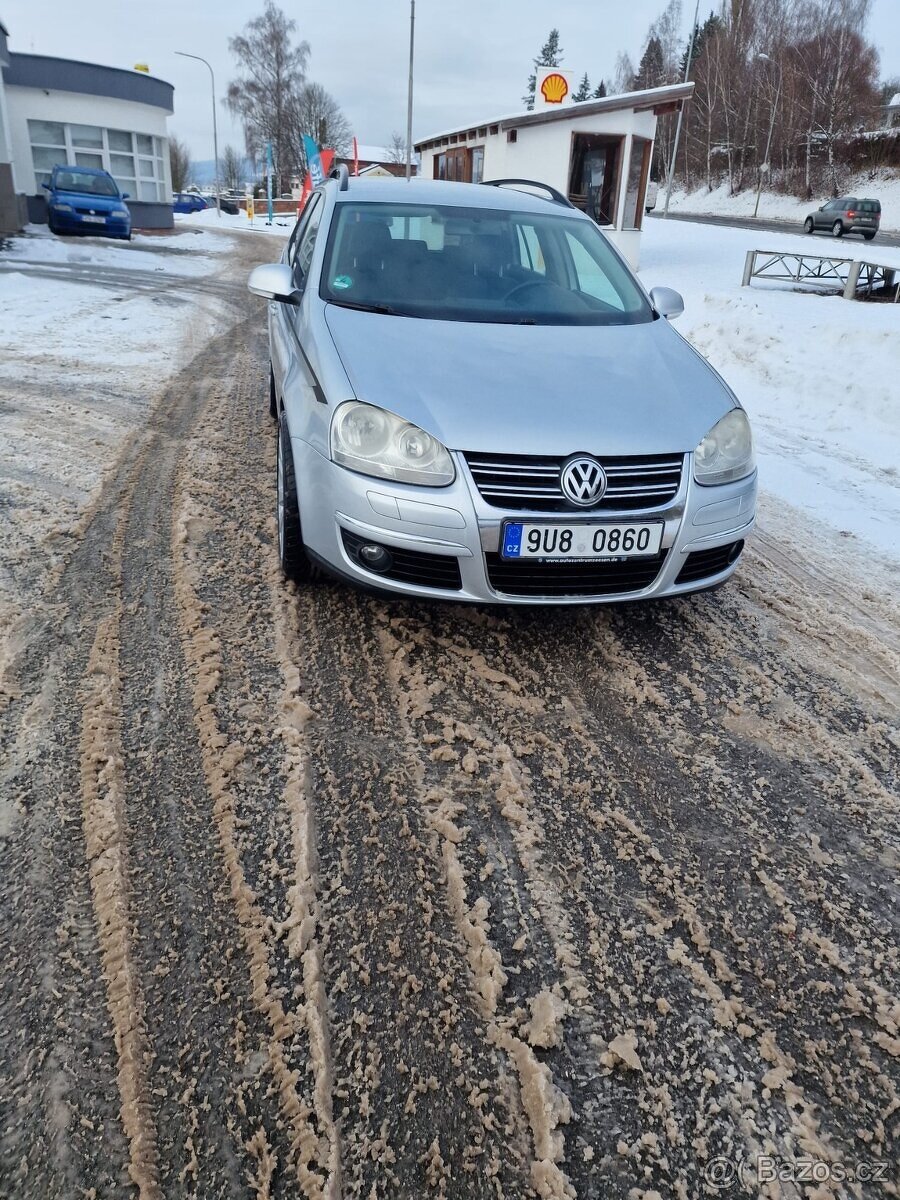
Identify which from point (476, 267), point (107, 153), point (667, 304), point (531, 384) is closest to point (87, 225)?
point (107, 153)

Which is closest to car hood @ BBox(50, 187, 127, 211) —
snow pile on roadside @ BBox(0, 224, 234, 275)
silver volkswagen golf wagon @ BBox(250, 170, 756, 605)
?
snow pile on roadside @ BBox(0, 224, 234, 275)

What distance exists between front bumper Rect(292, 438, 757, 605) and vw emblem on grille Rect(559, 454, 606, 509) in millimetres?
62

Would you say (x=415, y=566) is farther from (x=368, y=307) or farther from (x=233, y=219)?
(x=233, y=219)

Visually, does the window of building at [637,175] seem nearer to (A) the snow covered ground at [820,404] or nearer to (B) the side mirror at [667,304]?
(A) the snow covered ground at [820,404]

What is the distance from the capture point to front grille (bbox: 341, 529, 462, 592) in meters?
2.73

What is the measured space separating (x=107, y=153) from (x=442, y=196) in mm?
25403

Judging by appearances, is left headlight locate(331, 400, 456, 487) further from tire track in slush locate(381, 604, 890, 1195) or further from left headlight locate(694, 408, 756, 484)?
left headlight locate(694, 408, 756, 484)

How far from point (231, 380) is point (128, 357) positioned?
1487 millimetres

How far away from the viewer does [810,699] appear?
9.57 feet

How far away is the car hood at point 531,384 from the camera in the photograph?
273cm

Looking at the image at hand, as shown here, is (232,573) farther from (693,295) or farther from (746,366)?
(693,295)

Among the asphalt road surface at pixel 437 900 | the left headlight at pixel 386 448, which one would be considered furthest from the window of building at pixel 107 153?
the asphalt road surface at pixel 437 900

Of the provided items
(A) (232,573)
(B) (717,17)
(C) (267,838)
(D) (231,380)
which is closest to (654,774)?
(C) (267,838)

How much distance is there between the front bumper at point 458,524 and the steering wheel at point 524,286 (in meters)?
1.41
